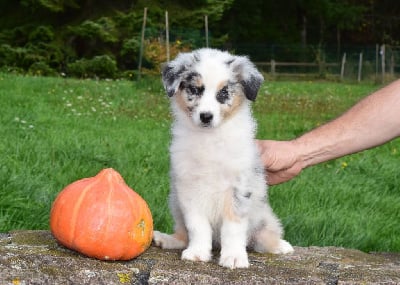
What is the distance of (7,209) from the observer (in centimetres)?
467

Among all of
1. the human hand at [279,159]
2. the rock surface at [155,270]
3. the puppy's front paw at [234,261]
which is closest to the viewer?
the rock surface at [155,270]

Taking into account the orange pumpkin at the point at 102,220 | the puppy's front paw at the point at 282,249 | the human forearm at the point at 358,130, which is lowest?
the puppy's front paw at the point at 282,249

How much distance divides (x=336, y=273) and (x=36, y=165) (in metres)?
3.68

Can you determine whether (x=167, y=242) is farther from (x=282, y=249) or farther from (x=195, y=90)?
(x=195, y=90)

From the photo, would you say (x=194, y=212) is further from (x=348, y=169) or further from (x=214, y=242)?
(x=348, y=169)

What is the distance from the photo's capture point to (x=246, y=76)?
332 centimetres

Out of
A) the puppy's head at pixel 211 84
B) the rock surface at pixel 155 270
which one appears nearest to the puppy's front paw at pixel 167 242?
the rock surface at pixel 155 270

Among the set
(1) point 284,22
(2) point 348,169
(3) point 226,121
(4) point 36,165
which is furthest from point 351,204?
(1) point 284,22

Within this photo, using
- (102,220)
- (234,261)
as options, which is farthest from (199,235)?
(102,220)

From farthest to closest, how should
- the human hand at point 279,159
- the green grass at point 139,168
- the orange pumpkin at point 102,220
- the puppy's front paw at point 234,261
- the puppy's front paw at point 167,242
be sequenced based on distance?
the green grass at point 139,168 < the human hand at point 279,159 < the puppy's front paw at point 167,242 < the puppy's front paw at point 234,261 < the orange pumpkin at point 102,220

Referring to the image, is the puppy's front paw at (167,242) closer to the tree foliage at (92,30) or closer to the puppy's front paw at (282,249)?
the puppy's front paw at (282,249)

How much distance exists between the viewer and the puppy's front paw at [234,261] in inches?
118

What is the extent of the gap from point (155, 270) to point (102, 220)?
30cm

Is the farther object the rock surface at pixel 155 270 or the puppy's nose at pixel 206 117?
the puppy's nose at pixel 206 117
